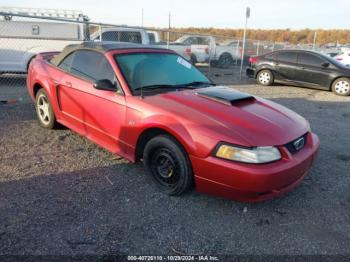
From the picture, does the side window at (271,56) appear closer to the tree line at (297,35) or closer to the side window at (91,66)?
the side window at (91,66)

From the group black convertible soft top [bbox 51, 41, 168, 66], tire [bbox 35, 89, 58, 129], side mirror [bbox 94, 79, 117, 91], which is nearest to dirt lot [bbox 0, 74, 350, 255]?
tire [bbox 35, 89, 58, 129]

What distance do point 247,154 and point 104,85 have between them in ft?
6.38

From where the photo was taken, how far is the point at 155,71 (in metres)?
4.20

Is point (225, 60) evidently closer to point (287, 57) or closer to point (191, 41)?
point (191, 41)

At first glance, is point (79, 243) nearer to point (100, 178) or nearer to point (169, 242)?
point (169, 242)

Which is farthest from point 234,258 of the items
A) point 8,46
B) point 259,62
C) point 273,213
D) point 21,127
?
point 259,62

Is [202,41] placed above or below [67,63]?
above

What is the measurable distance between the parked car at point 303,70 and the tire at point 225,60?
616 cm

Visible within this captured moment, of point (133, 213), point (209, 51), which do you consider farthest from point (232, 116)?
point (209, 51)

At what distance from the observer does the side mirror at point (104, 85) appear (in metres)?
3.84

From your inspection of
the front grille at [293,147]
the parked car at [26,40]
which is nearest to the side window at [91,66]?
the front grille at [293,147]

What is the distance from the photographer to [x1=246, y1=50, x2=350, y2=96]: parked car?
1083 centimetres

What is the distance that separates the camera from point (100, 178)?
3.93 metres

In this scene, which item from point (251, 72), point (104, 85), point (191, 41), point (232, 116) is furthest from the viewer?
point (191, 41)
